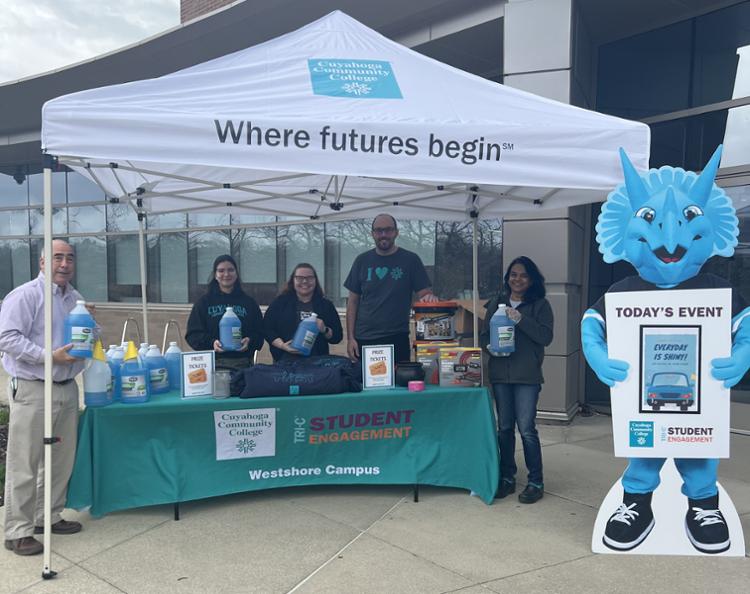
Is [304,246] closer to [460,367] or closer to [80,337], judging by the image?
[460,367]

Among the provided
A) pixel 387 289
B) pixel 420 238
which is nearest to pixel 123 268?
pixel 420 238

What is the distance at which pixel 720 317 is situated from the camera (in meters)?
3.14

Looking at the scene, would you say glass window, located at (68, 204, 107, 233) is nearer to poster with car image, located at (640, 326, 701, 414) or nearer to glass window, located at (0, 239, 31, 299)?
glass window, located at (0, 239, 31, 299)

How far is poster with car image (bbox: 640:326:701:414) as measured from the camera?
A: 319 centimetres

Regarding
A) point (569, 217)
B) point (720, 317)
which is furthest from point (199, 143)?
point (569, 217)

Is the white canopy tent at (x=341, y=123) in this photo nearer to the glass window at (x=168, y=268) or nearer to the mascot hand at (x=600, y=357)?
the mascot hand at (x=600, y=357)

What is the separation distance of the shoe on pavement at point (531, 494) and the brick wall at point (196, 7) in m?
8.27

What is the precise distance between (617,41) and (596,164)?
178 inches

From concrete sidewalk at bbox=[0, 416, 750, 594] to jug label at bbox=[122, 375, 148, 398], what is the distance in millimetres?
772

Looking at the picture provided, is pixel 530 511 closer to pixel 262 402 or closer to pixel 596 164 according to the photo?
pixel 262 402

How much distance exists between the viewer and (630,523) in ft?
10.6

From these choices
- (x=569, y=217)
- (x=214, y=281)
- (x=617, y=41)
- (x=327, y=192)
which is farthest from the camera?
(x=617, y=41)

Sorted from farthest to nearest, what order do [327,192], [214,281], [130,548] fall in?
[327,192] → [214,281] → [130,548]

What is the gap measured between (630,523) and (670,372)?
0.84 meters
